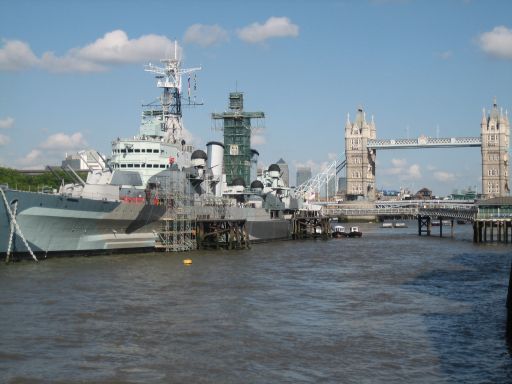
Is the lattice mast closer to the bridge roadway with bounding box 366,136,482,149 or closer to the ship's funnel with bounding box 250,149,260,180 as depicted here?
the ship's funnel with bounding box 250,149,260,180

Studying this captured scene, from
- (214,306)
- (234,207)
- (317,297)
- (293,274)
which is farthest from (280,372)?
(234,207)

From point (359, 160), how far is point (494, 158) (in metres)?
35.9

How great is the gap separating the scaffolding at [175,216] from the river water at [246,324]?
7.42 meters

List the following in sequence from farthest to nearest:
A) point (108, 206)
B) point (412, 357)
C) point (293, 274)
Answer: point (108, 206)
point (293, 274)
point (412, 357)

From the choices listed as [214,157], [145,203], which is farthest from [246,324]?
[214,157]

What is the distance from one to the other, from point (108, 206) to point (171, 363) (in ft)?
79.2

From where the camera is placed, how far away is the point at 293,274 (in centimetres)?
3659

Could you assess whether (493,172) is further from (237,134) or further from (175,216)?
(175,216)

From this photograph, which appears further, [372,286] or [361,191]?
[361,191]

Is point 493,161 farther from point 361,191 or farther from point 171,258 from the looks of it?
point 171,258

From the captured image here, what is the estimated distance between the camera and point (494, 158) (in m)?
177

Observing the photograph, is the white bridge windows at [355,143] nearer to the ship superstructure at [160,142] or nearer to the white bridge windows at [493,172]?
the white bridge windows at [493,172]

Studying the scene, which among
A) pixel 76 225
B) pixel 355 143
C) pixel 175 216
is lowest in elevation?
pixel 76 225

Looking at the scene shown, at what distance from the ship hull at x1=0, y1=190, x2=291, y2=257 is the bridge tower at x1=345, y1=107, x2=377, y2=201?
13992 cm
